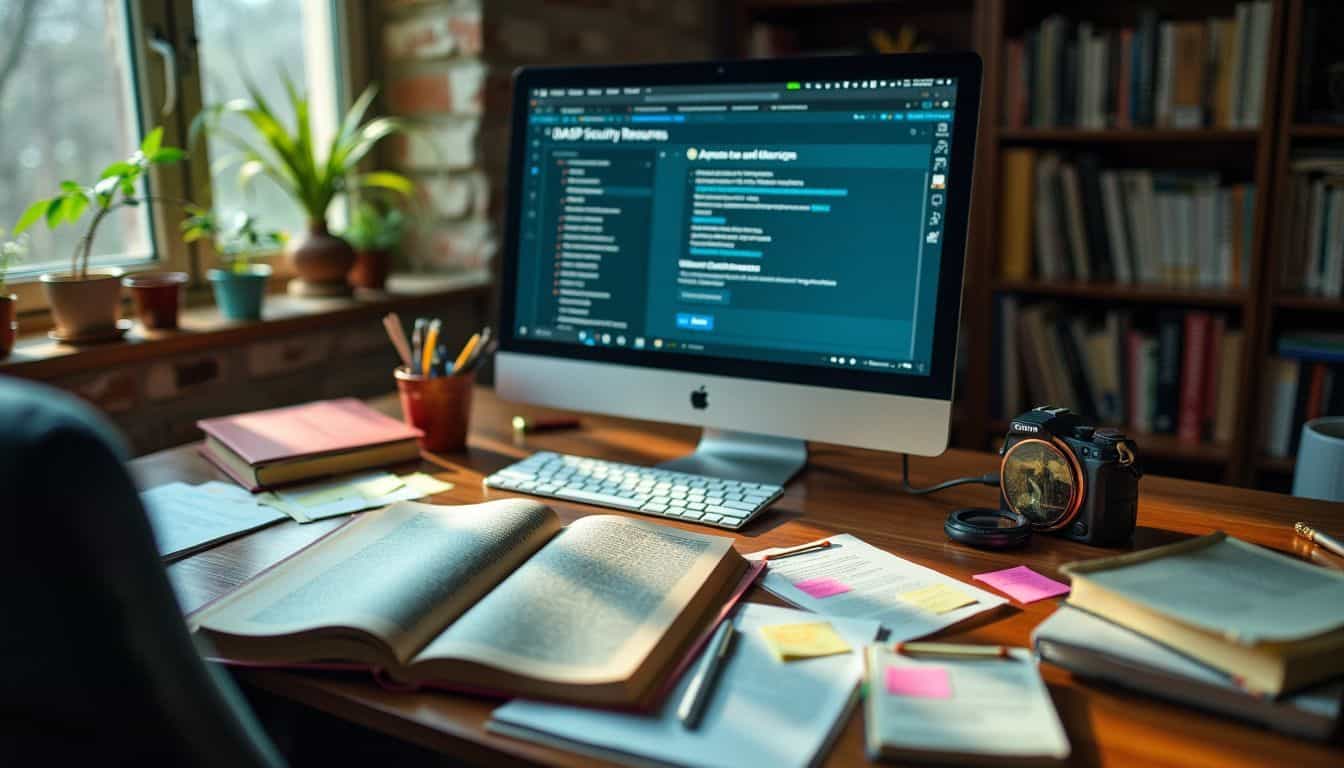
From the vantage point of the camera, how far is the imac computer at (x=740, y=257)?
1108 mm

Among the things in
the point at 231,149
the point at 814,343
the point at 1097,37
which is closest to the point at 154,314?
the point at 231,149

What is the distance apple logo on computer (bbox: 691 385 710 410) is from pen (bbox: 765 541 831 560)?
277 millimetres

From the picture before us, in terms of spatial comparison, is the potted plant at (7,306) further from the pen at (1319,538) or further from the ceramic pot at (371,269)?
the pen at (1319,538)

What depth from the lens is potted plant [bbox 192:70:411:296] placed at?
1.77 m

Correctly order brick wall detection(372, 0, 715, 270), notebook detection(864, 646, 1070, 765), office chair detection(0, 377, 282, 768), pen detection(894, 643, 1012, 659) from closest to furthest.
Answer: office chair detection(0, 377, 282, 768)
notebook detection(864, 646, 1070, 765)
pen detection(894, 643, 1012, 659)
brick wall detection(372, 0, 715, 270)

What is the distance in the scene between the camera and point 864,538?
1.03 meters

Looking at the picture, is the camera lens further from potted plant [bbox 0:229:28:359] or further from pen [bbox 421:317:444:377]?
potted plant [bbox 0:229:28:359]

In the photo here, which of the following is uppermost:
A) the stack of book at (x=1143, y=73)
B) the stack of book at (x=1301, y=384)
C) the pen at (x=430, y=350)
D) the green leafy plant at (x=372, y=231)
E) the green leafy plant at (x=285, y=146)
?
the stack of book at (x=1143, y=73)

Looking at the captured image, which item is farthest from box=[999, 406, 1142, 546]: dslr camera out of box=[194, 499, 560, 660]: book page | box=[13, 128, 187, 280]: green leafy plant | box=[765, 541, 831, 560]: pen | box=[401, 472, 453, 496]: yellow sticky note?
box=[13, 128, 187, 280]: green leafy plant

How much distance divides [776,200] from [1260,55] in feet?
5.29

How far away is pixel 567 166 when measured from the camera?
130 centimetres

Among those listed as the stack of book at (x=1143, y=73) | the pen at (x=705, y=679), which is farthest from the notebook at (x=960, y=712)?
the stack of book at (x=1143, y=73)

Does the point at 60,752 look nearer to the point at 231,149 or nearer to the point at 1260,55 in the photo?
the point at 231,149

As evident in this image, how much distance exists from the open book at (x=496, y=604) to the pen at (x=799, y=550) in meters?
0.05
